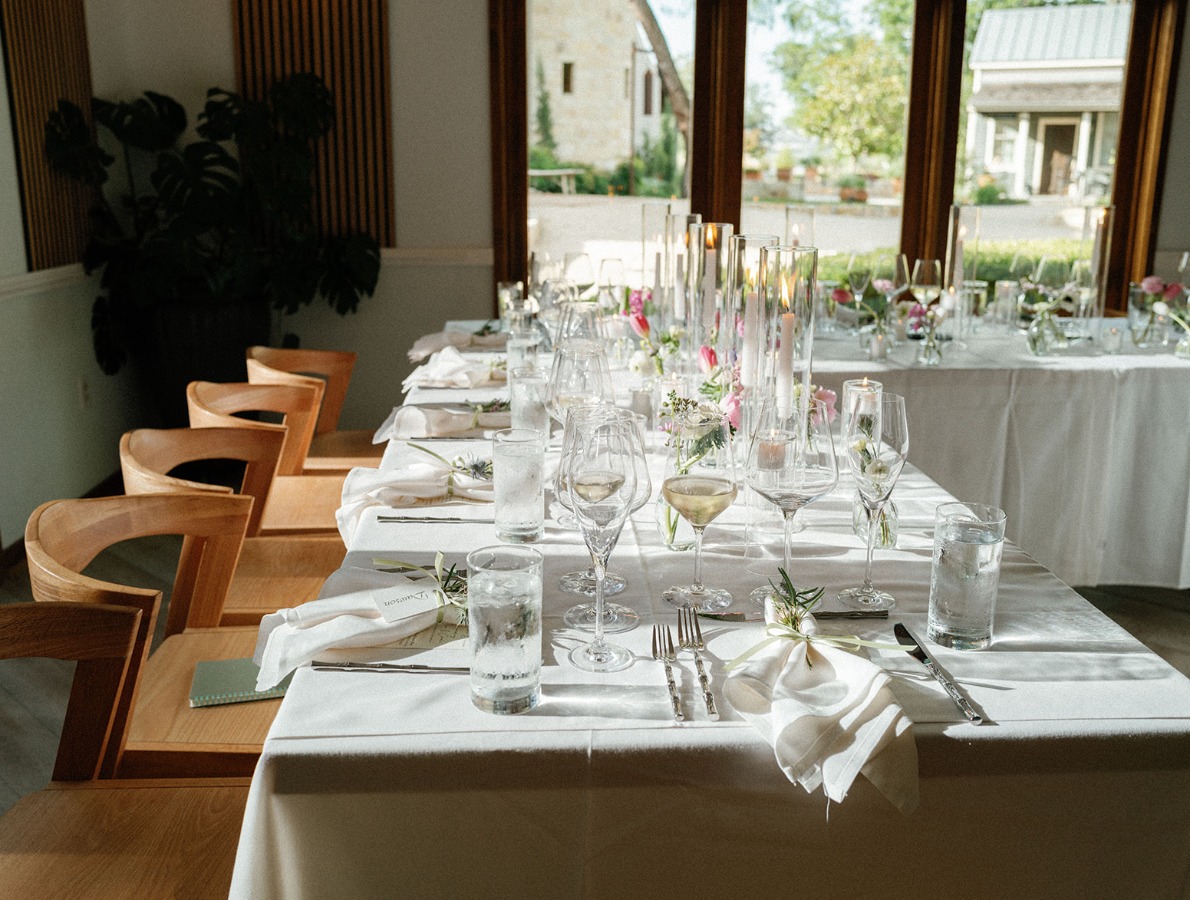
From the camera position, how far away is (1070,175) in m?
5.89

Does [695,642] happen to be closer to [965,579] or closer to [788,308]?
[965,579]

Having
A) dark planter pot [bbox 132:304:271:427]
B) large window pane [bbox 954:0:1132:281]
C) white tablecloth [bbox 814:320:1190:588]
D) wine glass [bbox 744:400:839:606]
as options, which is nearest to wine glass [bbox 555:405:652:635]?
wine glass [bbox 744:400:839:606]

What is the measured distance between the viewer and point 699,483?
1.41 meters

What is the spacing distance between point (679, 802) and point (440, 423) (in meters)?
1.49

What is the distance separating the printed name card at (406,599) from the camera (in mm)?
1326

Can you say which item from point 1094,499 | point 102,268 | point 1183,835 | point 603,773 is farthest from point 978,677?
point 102,268

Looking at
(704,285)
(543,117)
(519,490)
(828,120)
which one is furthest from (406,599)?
(828,120)

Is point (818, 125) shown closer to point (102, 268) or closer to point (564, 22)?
point (564, 22)

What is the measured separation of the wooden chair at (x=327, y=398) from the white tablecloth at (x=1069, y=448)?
1501mm

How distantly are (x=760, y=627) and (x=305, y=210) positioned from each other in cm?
417

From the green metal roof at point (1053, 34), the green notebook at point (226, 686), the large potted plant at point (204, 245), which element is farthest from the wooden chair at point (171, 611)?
the green metal roof at point (1053, 34)

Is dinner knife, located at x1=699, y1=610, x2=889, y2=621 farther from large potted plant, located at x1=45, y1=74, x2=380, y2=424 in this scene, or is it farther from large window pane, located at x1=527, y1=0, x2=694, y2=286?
large window pane, located at x1=527, y1=0, x2=694, y2=286

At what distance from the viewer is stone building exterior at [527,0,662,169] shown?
5.43m

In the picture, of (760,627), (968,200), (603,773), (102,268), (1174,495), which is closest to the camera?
(603,773)
